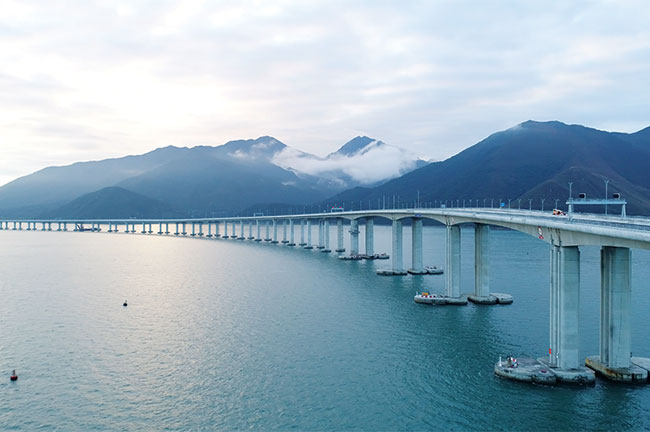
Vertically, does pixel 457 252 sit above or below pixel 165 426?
above

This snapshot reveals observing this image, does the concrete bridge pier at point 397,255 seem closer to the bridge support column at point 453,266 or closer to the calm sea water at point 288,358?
the calm sea water at point 288,358

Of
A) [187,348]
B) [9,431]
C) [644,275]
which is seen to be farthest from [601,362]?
[644,275]

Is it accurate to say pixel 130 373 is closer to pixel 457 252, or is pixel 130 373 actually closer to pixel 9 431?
pixel 9 431

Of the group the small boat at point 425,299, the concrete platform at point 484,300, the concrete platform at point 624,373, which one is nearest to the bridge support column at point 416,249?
the small boat at point 425,299

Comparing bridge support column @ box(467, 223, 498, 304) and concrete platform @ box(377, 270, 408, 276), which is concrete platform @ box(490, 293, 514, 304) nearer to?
bridge support column @ box(467, 223, 498, 304)

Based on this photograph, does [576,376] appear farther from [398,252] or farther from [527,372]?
[398,252]

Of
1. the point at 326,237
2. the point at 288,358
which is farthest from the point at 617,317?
the point at 326,237
